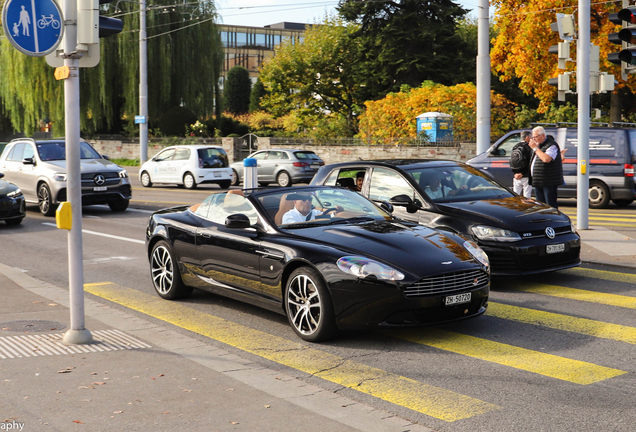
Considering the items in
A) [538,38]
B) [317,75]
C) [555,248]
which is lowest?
[555,248]

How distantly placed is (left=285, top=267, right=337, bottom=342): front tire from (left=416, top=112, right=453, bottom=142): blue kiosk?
26.3 m

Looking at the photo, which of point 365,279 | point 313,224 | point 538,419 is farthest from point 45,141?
point 538,419

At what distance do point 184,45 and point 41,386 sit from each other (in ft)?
135

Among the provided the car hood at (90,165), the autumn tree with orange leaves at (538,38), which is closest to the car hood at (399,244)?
the car hood at (90,165)

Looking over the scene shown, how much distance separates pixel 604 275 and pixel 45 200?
1385 cm

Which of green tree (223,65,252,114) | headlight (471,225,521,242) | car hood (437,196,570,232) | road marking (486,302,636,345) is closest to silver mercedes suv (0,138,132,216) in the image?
car hood (437,196,570,232)

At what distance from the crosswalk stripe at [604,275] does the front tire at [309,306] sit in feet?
14.9

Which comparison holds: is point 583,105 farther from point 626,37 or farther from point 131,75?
point 131,75

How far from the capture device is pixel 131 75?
43000mm

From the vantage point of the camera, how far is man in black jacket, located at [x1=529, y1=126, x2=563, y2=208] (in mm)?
13148

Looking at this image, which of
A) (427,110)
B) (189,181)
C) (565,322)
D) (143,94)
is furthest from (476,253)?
(143,94)

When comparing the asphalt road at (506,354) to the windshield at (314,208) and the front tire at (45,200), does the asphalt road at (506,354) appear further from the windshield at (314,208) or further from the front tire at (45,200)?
the front tire at (45,200)

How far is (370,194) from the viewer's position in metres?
10.4

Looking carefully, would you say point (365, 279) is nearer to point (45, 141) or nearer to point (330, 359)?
point (330, 359)
